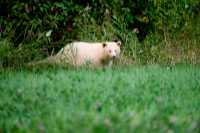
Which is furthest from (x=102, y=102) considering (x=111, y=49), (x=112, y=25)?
(x=112, y=25)

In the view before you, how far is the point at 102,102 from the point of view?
224 inches

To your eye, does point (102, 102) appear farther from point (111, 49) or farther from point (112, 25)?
point (112, 25)

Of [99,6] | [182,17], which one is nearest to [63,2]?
[99,6]

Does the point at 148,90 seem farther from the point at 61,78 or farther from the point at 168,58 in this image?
the point at 168,58

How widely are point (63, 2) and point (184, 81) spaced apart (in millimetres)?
5568

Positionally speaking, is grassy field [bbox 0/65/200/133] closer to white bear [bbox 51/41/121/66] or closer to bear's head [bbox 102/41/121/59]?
white bear [bbox 51/41/121/66]

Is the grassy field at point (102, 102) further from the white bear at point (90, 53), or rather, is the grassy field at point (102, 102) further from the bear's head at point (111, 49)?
the bear's head at point (111, 49)

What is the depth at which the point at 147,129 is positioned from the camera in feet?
14.1

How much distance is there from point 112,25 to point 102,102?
6914 mm

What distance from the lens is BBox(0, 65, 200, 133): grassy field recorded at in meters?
4.44

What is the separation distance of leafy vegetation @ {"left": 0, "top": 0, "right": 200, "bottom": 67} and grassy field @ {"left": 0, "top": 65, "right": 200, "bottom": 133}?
3294 mm

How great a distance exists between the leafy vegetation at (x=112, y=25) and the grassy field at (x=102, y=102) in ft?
10.8

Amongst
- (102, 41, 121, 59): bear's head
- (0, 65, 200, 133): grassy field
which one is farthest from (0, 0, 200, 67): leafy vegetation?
(0, 65, 200, 133): grassy field

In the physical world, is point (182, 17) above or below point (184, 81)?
above
